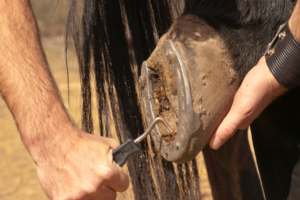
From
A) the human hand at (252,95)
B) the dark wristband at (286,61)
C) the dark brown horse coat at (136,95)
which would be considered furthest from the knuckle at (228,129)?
the dark brown horse coat at (136,95)

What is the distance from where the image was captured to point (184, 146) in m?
0.54

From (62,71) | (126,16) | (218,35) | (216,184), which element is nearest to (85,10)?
(126,16)

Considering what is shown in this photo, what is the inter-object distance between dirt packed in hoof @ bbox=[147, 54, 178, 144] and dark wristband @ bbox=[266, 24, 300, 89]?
7.8 inches

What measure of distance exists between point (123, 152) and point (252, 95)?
244 millimetres

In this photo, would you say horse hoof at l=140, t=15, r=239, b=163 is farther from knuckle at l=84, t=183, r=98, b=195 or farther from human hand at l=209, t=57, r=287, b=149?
knuckle at l=84, t=183, r=98, b=195

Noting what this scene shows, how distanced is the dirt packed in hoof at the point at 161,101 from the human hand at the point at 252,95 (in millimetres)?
122

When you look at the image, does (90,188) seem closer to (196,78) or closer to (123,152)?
(123,152)

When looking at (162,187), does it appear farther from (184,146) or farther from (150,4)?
(150,4)

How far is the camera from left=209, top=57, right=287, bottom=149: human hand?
1.61 feet

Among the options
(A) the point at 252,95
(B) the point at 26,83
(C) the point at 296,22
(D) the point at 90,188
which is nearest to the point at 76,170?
(D) the point at 90,188

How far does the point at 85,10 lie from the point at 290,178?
2.03ft

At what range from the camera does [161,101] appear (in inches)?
25.2

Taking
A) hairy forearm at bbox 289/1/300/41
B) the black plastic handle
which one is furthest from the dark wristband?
the black plastic handle

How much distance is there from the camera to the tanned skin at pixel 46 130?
0.50 metres
